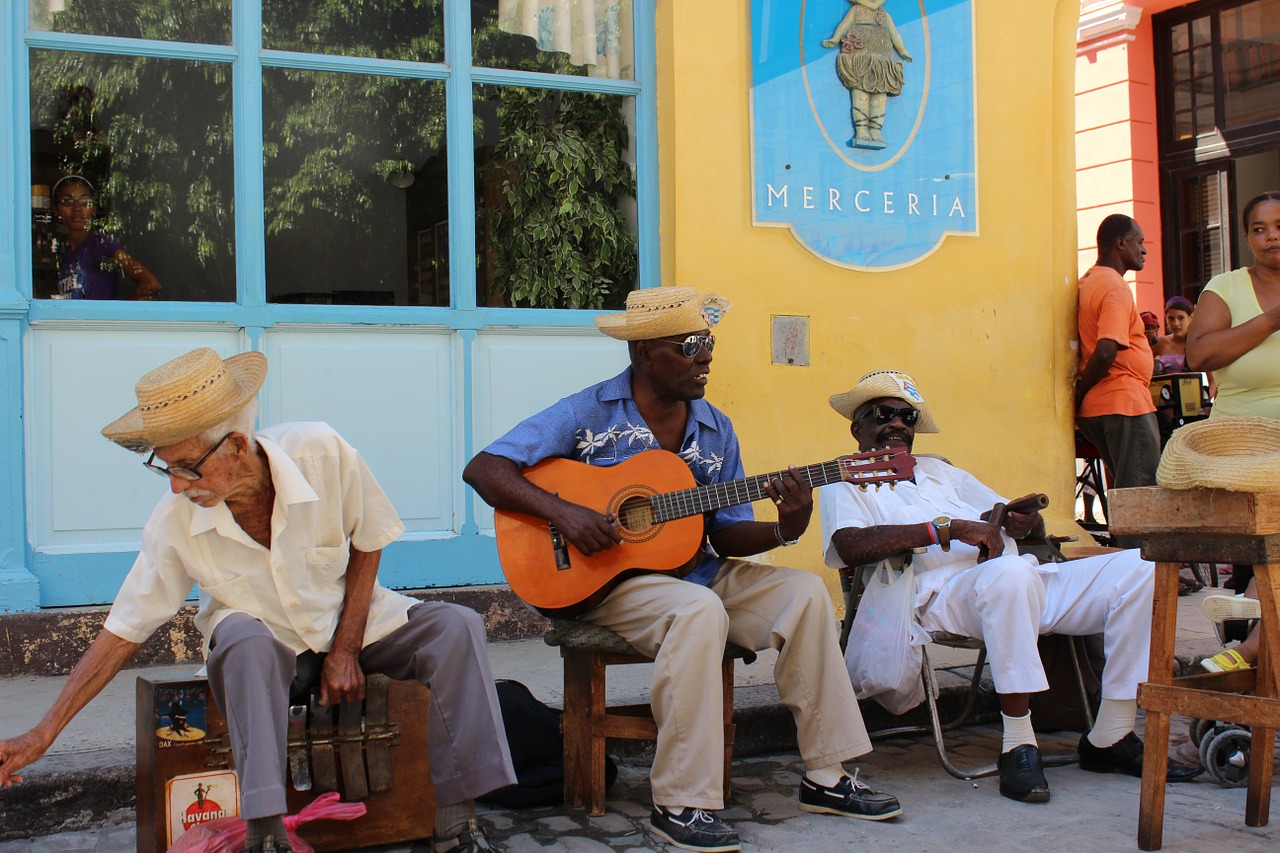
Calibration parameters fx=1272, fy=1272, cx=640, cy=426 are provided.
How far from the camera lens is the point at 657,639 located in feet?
11.7

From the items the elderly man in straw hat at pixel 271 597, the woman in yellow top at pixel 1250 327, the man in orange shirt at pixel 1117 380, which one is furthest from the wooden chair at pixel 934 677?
the man in orange shirt at pixel 1117 380

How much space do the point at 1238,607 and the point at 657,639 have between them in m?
1.79

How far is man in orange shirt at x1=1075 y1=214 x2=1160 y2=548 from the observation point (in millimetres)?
6523

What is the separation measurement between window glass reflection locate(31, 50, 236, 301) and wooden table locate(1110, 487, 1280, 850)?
380 centimetres

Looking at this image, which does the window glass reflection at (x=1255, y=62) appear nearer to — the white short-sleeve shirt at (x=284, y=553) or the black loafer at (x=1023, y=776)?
the black loafer at (x=1023, y=776)

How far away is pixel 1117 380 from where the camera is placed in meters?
6.62

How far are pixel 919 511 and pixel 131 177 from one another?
3.61 meters

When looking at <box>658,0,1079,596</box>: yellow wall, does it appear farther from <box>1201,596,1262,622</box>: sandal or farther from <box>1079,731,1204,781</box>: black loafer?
<box>1201,596,1262,622</box>: sandal

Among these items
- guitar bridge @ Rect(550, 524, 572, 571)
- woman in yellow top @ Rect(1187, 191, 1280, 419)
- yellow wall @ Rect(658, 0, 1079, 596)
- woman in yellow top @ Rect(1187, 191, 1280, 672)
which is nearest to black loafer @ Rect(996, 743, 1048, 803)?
woman in yellow top @ Rect(1187, 191, 1280, 672)

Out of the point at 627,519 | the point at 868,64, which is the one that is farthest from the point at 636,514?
the point at 868,64

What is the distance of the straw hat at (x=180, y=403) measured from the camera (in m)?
2.99

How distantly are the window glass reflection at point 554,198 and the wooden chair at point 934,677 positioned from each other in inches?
88.6

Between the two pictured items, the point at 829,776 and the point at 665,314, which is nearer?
the point at 829,776

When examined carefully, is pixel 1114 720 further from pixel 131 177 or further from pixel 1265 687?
pixel 131 177
